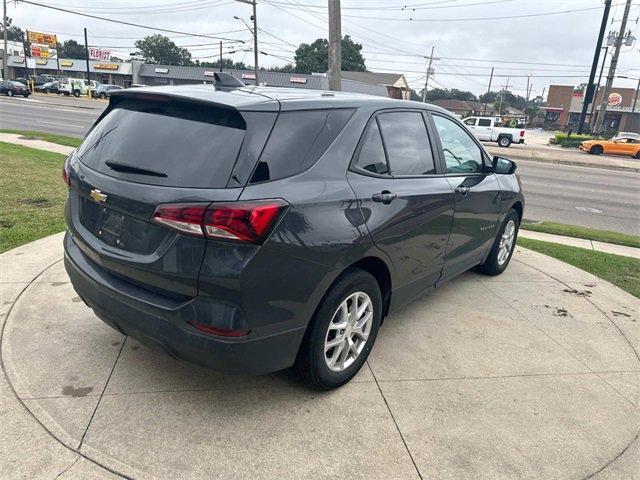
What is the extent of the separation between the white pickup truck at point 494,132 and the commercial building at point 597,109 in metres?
36.2

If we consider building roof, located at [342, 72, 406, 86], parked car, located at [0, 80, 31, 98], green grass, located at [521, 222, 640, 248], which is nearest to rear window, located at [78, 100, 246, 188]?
green grass, located at [521, 222, 640, 248]

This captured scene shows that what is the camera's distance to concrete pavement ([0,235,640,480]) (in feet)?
8.18

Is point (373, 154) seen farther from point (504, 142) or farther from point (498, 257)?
point (504, 142)

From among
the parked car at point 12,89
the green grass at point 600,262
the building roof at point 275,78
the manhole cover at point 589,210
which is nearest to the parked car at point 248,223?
the green grass at point 600,262

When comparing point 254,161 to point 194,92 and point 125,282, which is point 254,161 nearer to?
point 194,92

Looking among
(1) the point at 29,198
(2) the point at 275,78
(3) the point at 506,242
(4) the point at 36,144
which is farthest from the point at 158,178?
(2) the point at 275,78

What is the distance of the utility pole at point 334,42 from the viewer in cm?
1445

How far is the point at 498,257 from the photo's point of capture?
5262 millimetres

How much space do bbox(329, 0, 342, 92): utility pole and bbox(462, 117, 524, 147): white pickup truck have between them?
59.9 feet

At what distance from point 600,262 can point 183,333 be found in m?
5.72

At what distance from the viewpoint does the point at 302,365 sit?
287 centimetres

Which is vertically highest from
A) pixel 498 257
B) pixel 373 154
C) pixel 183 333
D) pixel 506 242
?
pixel 373 154

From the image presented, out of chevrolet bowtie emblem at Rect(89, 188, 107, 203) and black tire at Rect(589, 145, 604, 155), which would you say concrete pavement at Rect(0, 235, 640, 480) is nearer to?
chevrolet bowtie emblem at Rect(89, 188, 107, 203)

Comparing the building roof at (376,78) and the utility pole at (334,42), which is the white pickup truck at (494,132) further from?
the building roof at (376,78)
